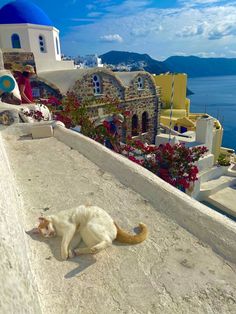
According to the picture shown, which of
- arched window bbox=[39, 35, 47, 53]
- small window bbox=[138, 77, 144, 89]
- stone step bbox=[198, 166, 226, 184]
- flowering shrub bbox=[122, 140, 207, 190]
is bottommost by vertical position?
stone step bbox=[198, 166, 226, 184]

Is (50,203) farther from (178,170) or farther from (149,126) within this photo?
(149,126)

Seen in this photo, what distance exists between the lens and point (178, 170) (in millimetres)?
5539

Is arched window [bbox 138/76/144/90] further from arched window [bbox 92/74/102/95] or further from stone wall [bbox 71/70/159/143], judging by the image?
arched window [bbox 92/74/102/95]

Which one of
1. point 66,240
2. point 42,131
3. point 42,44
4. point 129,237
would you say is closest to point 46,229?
point 66,240

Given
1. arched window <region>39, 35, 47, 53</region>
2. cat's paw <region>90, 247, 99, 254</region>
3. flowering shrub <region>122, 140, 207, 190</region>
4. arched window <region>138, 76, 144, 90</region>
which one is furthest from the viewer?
arched window <region>39, 35, 47, 53</region>

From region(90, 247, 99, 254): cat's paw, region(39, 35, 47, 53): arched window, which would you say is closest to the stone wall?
region(39, 35, 47, 53): arched window

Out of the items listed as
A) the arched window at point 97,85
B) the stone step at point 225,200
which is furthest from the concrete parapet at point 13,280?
the arched window at point 97,85

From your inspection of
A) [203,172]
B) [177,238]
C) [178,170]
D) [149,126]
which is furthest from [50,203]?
[149,126]

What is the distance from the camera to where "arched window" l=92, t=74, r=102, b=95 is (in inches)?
503

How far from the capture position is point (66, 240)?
180cm

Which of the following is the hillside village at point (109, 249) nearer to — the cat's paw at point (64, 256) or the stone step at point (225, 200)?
the cat's paw at point (64, 256)

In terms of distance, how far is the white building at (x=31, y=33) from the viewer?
1464 cm

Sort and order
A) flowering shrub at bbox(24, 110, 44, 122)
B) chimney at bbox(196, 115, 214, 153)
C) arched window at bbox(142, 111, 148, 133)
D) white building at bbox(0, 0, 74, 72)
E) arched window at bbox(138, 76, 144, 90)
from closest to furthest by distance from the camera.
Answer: flowering shrub at bbox(24, 110, 44, 122), chimney at bbox(196, 115, 214, 153), white building at bbox(0, 0, 74, 72), arched window at bbox(138, 76, 144, 90), arched window at bbox(142, 111, 148, 133)

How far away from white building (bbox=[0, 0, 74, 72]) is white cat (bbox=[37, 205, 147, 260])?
1502cm
